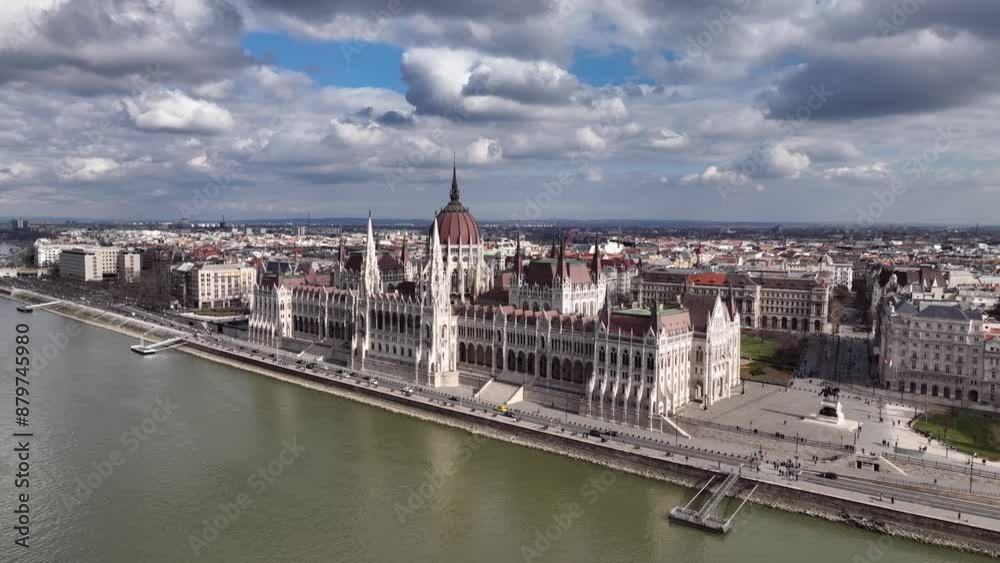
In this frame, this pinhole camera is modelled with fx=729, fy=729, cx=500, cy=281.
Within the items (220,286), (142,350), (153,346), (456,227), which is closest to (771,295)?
(456,227)

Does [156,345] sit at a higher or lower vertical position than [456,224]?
lower

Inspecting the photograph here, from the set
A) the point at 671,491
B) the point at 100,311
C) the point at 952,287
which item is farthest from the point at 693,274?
the point at 100,311

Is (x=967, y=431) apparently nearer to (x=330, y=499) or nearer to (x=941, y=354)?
(x=941, y=354)

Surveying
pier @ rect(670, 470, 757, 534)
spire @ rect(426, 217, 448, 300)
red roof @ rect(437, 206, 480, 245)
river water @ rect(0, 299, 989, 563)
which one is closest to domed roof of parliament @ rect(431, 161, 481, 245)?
red roof @ rect(437, 206, 480, 245)

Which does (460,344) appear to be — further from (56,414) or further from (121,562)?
(121,562)

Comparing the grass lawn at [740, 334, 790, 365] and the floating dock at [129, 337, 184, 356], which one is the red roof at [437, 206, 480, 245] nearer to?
the grass lawn at [740, 334, 790, 365]

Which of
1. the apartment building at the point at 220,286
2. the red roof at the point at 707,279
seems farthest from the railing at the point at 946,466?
the apartment building at the point at 220,286
